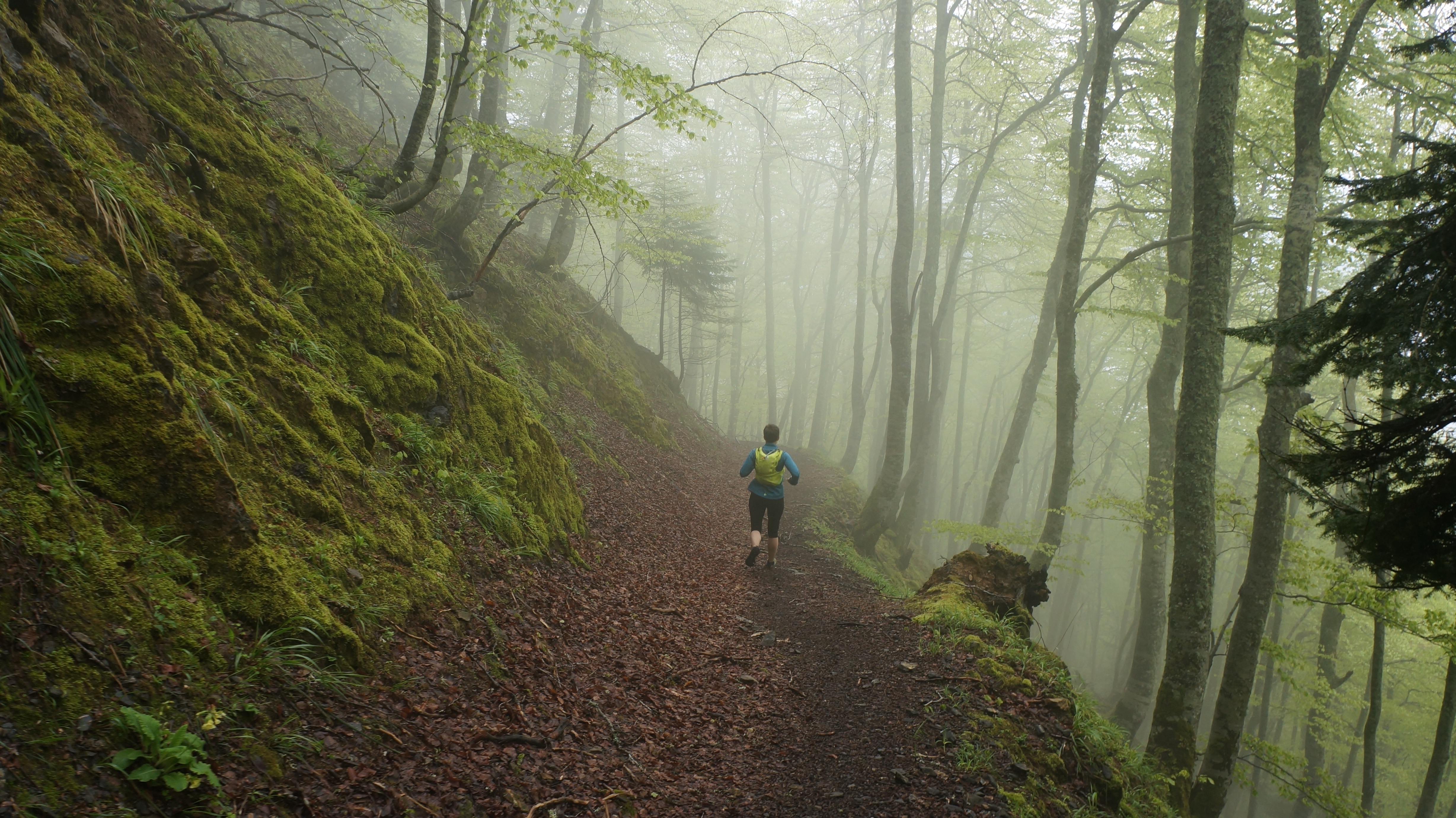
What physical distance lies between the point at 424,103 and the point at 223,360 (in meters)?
4.88

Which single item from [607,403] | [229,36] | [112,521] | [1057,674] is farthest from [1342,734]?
[229,36]

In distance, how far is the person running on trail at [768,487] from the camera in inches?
343

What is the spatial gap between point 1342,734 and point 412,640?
20255mm

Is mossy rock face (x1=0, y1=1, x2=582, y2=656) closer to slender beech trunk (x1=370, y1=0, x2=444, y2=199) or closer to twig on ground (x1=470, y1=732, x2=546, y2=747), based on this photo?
twig on ground (x1=470, y1=732, x2=546, y2=747)

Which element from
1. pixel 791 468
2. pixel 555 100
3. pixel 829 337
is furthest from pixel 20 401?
pixel 829 337

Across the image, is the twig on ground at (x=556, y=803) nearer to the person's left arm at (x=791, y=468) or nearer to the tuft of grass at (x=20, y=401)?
the tuft of grass at (x=20, y=401)

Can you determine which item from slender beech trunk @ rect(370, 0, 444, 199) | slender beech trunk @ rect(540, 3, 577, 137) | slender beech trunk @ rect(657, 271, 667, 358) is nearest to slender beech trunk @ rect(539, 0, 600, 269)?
slender beech trunk @ rect(657, 271, 667, 358)

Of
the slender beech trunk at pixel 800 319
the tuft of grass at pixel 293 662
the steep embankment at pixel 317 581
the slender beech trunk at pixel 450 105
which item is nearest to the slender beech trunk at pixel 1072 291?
the steep embankment at pixel 317 581

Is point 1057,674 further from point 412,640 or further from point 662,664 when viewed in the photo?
point 412,640

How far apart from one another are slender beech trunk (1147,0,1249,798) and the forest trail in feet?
9.15

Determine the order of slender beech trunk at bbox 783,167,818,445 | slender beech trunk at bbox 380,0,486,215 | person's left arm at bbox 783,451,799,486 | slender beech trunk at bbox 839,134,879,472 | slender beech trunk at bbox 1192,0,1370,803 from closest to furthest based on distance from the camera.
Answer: slender beech trunk at bbox 1192,0,1370,803
slender beech trunk at bbox 380,0,486,215
person's left arm at bbox 783,451,799,486
slender beech trunk at bbox 839,134,879,472
slender beech trunk at bbox 783,167,818,445

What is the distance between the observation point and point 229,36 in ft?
37.0

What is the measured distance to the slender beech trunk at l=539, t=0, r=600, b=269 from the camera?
594 inches

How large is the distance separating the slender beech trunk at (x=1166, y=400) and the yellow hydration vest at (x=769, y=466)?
20.7 feet
